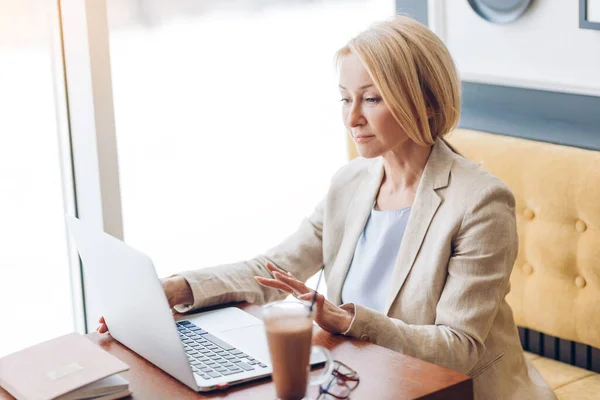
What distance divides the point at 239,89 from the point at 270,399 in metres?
1.57

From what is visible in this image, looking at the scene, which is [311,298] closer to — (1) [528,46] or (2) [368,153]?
(2) [368,153]

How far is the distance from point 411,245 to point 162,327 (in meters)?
0.57

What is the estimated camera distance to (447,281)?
1.70 meters

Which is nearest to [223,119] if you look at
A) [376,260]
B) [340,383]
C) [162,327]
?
[376,260]

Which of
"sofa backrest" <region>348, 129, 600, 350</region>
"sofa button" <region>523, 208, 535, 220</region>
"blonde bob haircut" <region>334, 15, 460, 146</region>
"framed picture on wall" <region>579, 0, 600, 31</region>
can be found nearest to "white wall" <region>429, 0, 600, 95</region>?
"framed picture on wall" <region>579, 0, 600, 31</region>

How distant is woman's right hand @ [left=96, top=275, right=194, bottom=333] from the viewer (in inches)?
68.9

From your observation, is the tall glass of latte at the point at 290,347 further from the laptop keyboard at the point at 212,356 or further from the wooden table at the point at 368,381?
the laptop keyboard at the point at 212,356

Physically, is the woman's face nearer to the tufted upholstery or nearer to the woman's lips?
the woman's lips

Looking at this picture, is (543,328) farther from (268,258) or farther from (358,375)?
(358,375)

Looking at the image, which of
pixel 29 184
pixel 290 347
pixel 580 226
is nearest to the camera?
pixel 290 347

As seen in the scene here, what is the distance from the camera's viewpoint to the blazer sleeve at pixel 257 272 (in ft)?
5.82

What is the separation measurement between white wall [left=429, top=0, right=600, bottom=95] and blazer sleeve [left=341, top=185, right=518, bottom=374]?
73 cm

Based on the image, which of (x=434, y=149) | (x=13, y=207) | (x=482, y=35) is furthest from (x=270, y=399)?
(x=482, y=35)

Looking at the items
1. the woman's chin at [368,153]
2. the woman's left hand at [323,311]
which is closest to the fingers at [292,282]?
the woman's left hand at [323,311]
